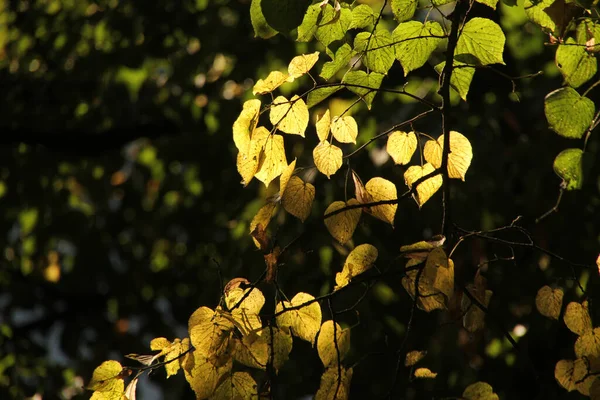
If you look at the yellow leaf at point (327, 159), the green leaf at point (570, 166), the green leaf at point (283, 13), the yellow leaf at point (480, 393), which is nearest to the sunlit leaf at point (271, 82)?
the yellow leaf at point (327, 159)

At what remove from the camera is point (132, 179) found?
328 centimetres

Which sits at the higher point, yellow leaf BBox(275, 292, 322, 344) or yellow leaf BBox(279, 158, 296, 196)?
yellow leaf BBox(279, 158, 296, 196)

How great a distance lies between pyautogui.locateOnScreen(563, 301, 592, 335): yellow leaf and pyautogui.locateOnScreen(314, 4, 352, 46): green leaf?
454 millimetres

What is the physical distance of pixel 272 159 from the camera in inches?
36.0

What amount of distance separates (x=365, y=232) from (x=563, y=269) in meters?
0.52

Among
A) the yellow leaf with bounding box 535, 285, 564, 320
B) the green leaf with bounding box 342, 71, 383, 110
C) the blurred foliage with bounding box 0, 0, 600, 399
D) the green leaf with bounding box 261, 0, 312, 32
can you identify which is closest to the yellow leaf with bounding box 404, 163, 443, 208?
the green leaf with bounding box 342, 71, 383, 110

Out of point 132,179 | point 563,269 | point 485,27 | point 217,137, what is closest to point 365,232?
point 563,269

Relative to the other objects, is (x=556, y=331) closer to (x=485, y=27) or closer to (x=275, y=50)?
(x=275, y=50)

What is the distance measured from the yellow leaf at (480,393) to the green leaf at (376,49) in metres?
0.40

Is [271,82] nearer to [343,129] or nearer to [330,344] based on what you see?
[343,129]

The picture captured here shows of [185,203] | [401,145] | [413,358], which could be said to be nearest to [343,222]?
[401,145]

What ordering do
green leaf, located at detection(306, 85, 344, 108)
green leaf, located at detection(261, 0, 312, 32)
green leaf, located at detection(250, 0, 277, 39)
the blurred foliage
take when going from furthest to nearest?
the blurred foliage < green leaf, located at detection(306, 85, 344, 108) < green leaf, located at detection(250, 0, 277, 39) < green leaf, located at detection(261, 0, 312, 32)

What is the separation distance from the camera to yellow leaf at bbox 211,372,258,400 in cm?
88

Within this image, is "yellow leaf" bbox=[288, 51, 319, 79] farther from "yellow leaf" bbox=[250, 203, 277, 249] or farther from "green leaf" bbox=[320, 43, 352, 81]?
"yellow leaf" bbox=[250, 203, 277, 249]
